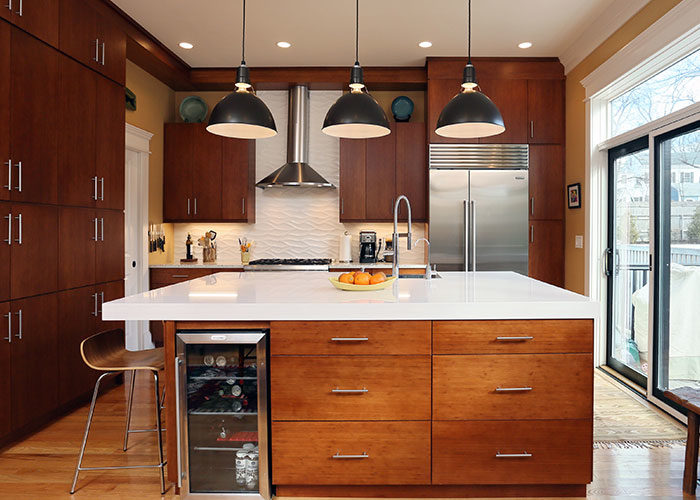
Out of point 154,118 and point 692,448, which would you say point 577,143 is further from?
point 154,118

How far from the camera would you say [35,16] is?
285 centimetres

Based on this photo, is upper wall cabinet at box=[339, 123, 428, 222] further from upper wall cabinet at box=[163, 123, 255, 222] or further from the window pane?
the window pane

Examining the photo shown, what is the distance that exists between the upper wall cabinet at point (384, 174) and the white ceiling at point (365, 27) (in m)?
0.78

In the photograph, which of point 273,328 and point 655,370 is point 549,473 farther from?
point 655,370

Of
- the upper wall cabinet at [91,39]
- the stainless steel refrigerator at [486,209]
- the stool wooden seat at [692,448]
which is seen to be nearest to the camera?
the stool wooden seat at [692,448]

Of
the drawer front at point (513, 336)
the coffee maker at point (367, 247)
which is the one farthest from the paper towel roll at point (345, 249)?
the drawer front at point (513, 336)

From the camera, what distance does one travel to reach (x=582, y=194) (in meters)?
4.42

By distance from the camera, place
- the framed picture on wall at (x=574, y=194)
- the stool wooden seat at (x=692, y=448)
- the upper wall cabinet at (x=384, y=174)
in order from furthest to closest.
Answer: the upper wall cabinet at (x=384, y=174)
the framed picture on wall at (x=574, y=194)
the stool wooden seat at (x=692, y=448)

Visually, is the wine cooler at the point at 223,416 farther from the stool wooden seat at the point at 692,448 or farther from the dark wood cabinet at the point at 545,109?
the dark wood cabinet at the point at 545,109

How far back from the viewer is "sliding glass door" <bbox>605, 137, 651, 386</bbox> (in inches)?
145

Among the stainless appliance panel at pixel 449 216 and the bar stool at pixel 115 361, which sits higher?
the stainless appliance panel at pixel 449 216

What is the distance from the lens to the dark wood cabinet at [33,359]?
2.75 meters

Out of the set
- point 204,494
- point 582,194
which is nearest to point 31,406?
point 204,494

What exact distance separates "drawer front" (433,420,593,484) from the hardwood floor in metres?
0.26
